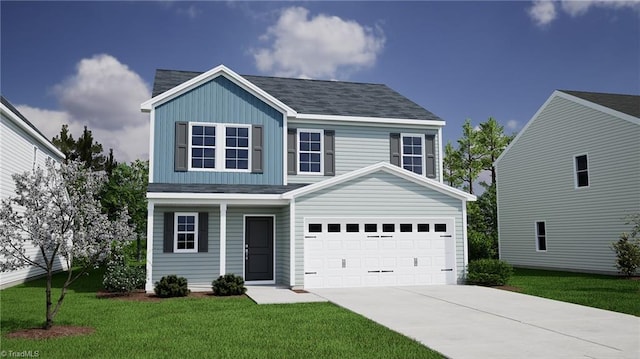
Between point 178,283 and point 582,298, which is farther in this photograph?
point 178,283

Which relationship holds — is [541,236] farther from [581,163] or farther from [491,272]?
[491,272]

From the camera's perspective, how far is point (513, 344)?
28.2ft

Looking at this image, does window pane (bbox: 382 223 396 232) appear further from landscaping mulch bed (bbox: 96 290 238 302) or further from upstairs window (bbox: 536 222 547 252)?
upstairs window (bbox: 536 222 547 252)

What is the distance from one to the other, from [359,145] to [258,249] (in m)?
5.45

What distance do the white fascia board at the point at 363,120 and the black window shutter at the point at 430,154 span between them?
0.57 m

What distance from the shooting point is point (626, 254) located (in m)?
19.6

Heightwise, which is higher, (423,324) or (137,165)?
(137,165)

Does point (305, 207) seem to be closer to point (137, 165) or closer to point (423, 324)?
point (423, 324)

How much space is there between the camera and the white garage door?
56.9ft

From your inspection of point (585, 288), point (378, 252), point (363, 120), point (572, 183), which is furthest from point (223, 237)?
point (572, 183)

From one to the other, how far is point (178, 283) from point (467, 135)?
93.2 ft

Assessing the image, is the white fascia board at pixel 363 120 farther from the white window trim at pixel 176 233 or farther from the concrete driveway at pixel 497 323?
the concrete driveway at pixel 497 323

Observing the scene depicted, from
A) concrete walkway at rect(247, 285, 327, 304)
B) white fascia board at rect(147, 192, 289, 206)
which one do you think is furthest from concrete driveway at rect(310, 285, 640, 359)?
white fascia board at rect(147, 192, 289, 206)

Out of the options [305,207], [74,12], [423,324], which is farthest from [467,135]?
[423,324]
